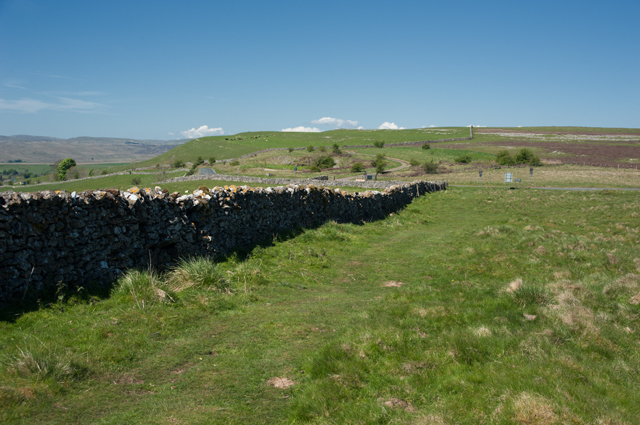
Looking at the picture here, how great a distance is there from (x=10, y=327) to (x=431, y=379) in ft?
19.6

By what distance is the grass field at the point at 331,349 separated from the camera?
4.00 m

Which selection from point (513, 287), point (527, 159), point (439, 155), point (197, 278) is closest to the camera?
point (513, 287)

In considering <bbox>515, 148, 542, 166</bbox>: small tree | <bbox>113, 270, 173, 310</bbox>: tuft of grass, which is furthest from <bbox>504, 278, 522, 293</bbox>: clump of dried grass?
<bbox>515, 148, 542, 166</bbox>: small tree

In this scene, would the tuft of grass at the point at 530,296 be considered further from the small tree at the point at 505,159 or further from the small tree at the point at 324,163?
the small tree at the point at 324,163

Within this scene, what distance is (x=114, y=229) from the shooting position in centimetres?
805

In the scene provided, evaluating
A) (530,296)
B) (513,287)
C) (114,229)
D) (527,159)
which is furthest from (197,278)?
(527,159)

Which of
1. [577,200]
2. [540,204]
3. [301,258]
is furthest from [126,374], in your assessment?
[577,200]

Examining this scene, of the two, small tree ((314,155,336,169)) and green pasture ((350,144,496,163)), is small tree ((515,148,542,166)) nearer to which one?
green pasture ((350,144,496,163))

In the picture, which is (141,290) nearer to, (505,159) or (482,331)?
(482,331)

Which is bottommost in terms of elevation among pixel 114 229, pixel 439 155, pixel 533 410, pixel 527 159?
pixel 533 410

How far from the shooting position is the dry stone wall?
6305mm

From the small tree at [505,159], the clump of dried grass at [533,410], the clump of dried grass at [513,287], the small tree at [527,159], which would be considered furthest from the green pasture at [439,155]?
the clump of dried grass at [533,410]

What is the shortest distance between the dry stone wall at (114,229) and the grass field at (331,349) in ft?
1.88

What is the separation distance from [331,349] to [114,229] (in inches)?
215
